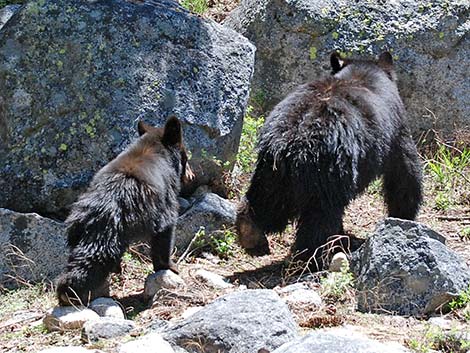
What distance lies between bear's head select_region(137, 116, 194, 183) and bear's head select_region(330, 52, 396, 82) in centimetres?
172

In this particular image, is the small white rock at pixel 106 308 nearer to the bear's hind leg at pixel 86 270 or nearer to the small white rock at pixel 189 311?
the bear's hind leg at pixel 86 270

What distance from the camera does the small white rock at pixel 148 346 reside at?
17.6 feet

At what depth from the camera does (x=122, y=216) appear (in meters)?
6.76

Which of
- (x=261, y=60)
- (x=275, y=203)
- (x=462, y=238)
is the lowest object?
(x=462, y=238)

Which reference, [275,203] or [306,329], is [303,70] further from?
[306,329]

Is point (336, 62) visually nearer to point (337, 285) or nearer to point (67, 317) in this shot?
point (337, 285)

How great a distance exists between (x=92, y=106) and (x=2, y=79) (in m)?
0.82

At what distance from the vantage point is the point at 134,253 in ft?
26.3

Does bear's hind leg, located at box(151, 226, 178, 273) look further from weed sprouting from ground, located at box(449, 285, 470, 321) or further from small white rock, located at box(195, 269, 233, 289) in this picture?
weed sprouting from ground, located at box(449, 285, 470, 321)

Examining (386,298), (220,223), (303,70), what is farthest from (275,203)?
(303,70)

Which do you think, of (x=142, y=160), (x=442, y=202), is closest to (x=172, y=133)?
(x=142, y=160)

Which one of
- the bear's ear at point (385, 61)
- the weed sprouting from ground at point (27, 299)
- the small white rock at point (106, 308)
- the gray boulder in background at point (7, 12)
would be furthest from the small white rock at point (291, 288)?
the gray boulder in background at point (7, 12)

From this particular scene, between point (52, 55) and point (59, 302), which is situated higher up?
point (52, 55)

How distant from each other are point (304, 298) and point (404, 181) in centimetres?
260
